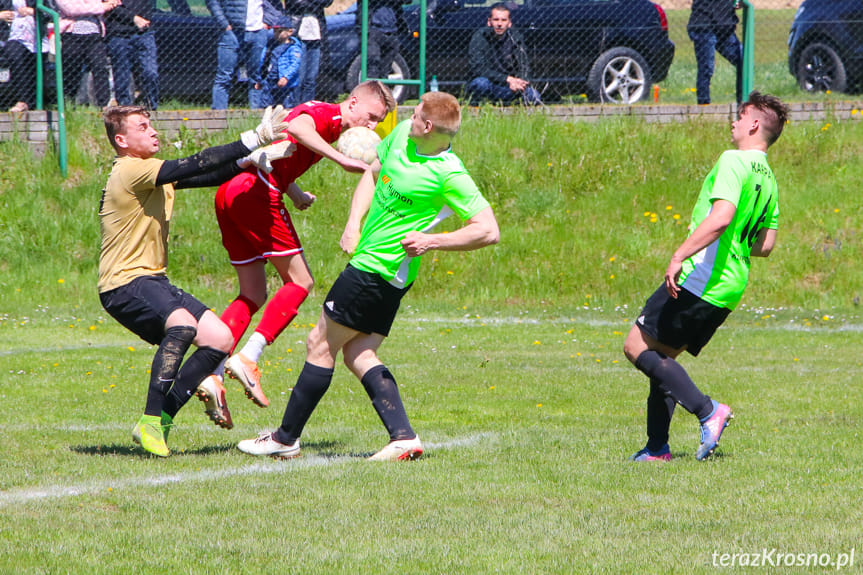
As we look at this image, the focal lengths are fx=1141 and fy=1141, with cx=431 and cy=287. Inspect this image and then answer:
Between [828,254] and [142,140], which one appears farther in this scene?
[828,254]

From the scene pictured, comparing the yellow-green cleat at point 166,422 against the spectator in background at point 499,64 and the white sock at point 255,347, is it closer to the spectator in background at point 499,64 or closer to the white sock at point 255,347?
the white sock at point 255,347

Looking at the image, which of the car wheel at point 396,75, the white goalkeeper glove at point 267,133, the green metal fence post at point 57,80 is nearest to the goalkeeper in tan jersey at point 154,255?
the white goalkeeper glove at point 267,133

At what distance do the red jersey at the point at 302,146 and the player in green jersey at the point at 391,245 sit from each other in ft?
3.28

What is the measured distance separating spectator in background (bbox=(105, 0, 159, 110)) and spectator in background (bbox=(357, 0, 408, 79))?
117 inches

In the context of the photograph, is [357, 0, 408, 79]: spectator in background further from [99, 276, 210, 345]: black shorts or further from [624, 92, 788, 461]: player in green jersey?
[624, 92, 788, 461]: player in green jersey

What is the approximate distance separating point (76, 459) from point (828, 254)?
1133 cm

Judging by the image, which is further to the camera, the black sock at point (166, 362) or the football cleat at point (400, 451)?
the black sock at point (166, 362)

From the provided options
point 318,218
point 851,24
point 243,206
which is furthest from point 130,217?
point 851,24

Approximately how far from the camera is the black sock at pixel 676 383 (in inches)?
233

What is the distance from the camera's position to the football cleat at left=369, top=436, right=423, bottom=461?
599cm

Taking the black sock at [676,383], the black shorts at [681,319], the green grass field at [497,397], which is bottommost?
the green grass field at [497,397]

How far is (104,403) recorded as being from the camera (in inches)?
315

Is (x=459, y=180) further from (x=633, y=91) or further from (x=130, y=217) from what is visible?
(x=633, y=91)

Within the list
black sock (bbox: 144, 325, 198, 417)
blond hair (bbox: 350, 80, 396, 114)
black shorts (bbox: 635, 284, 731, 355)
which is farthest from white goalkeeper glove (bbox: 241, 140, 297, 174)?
black shorts (bbox: 635, 284, 731, 355)
